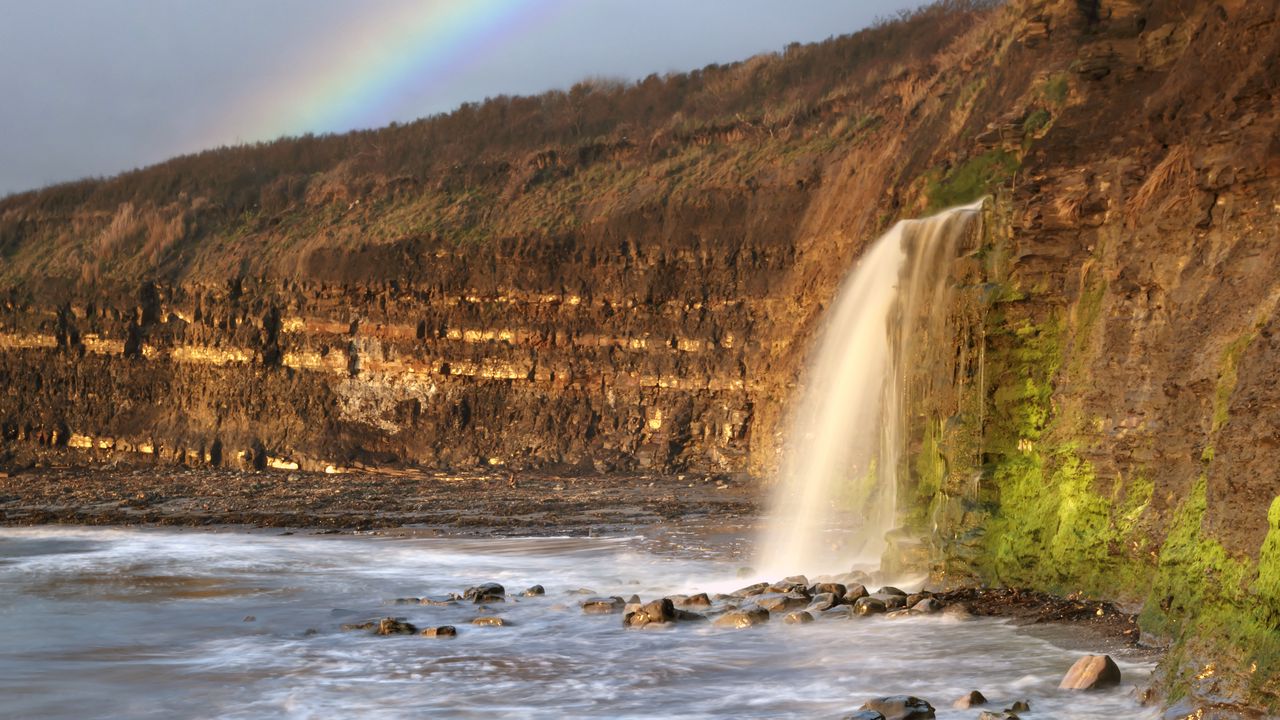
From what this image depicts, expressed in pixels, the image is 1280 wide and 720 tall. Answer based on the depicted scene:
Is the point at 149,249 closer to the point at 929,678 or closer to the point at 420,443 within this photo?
the point at 420,443

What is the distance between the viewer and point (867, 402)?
18.8 m

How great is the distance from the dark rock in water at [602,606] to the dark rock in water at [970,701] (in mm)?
5759

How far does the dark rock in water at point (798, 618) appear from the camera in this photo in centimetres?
1273

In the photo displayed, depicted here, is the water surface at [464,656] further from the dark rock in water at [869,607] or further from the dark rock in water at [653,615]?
the dark rock in water at [869,607]

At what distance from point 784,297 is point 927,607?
951 inches

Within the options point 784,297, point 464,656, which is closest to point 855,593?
point 464,656

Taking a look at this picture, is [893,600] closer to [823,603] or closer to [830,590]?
[823,603]

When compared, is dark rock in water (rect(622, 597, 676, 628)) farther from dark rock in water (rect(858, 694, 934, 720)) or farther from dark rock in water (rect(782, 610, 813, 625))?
dark rock in water (rect(858, 694, 934, 720))

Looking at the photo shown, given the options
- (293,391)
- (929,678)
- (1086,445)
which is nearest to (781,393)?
(293,391)

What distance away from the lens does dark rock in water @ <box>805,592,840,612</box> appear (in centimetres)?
1323

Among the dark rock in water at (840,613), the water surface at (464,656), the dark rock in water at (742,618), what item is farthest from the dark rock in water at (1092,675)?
the dark rock in water at (742,618)

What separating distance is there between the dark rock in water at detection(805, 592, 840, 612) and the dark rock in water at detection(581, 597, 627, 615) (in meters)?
2.15

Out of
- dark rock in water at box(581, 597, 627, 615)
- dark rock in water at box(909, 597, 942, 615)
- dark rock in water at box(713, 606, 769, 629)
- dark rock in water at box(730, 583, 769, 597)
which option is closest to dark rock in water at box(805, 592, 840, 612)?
dark rock in water at box(713, 606, 769, 629)

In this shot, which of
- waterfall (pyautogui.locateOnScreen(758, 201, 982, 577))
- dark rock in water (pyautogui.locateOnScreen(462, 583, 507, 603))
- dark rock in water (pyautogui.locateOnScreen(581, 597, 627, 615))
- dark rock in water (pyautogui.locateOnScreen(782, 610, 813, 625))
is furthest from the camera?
waterfall (pyautogui.locateOnScreen(758, 201, 982, 577))
